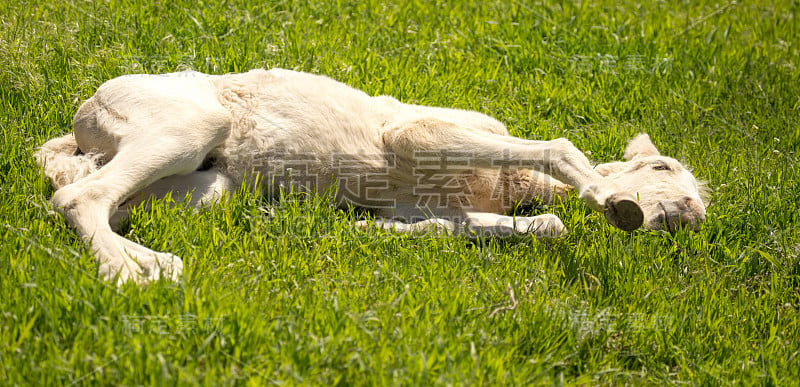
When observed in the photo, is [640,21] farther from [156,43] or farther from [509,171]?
[156,43]

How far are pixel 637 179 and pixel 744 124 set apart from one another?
7.47ft

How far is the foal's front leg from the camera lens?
163 inches

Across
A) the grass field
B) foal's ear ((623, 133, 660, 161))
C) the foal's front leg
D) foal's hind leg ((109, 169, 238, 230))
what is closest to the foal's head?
foal's ear ((623, 133, 660, 161))

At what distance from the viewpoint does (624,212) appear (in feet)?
12.4

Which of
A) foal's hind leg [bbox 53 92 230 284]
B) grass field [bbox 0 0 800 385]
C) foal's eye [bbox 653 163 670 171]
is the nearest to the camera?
grass field [bbox 0 0 800 385]

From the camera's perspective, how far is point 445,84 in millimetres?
6090

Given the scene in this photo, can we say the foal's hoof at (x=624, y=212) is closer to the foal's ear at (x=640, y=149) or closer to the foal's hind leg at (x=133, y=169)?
the foal's ear at (x=640, y=149)

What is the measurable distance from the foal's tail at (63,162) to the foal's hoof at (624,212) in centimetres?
272

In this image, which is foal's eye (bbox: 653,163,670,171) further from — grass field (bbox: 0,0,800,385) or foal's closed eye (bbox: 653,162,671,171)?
grass field (bbox: 0,0,800,385)

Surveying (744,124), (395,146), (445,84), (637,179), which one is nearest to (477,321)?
(395,146)

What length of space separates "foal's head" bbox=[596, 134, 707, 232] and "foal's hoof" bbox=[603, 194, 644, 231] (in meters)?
0.42

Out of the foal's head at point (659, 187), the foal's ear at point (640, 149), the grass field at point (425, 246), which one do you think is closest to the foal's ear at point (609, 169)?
the foal's head at point (659, 187)

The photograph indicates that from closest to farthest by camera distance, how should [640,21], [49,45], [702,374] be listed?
[702,374]
[49,45]
[640,21]

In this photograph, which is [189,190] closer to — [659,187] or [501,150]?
[501,150]
